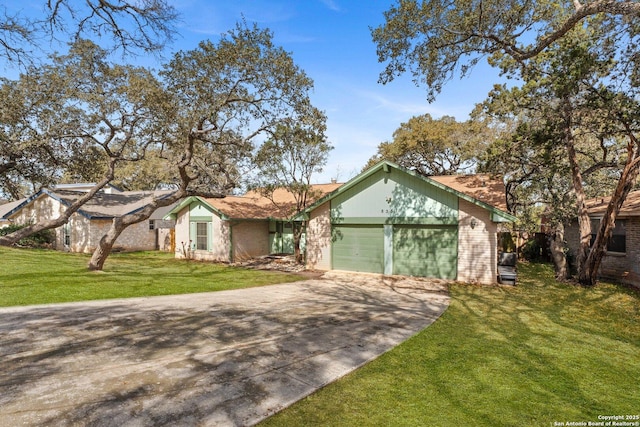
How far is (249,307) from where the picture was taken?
964cm

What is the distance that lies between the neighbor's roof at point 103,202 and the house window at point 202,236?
562 centimetres

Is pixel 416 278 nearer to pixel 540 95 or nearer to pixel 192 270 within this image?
pixel 540 95

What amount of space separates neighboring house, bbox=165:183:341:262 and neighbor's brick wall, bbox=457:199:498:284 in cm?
884

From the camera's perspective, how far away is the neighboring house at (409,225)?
45.0 ft

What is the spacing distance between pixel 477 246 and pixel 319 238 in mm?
7119

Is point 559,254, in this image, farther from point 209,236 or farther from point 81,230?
point 81,230

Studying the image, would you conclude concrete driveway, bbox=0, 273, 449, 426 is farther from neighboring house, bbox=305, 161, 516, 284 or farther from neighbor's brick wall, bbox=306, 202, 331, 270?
neighbor's brick wall, bbox=306, 202, 331, 270

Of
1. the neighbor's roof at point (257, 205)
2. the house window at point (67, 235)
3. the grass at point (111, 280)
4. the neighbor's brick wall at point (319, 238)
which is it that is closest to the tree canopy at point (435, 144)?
the neighbor's roof at point (257, 205)

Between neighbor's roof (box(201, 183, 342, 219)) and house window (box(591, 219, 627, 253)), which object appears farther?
neighbor's roof (box(201, 183, 342, 219))

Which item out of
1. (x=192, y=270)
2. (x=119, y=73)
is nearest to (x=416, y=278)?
(x=192, y=270)

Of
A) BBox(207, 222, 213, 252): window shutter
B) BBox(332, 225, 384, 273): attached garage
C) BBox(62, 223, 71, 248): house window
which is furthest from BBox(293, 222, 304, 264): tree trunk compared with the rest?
BBox(62, 223, 71, 248): house window

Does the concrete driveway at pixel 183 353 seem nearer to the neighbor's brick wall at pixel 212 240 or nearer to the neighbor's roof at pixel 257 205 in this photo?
the neighbor's brick wall at pixel 212 240

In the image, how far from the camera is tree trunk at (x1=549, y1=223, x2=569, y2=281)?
48.1 ft

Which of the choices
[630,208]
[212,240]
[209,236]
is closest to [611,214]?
[630,208]
